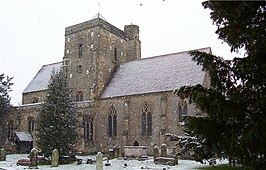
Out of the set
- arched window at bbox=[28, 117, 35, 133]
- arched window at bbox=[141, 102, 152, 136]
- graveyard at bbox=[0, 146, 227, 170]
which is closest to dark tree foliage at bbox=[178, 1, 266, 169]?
graveyard at bbox=[0, 146, 227, 170]

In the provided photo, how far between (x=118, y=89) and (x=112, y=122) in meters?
3.54

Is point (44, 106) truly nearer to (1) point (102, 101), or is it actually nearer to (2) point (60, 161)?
(2) point (60, 161)

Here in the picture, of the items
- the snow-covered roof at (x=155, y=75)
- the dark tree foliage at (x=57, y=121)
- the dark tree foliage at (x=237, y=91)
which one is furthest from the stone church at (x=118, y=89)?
the dark tree foliage at (x=237, y=91)

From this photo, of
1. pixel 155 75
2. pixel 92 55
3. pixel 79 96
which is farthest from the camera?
pixel 79 96

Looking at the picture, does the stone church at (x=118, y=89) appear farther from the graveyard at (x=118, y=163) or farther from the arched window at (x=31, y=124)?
the graveyard at (x=118, y=163)

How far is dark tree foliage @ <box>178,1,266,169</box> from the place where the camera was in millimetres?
5445

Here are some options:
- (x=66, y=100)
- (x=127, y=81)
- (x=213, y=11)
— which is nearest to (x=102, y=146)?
(x=127, y=81)

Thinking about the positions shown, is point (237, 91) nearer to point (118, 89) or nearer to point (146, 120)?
point (146, 120)

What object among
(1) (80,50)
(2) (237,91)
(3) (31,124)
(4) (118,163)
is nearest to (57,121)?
(4) (118,163)

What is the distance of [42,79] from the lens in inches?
1822

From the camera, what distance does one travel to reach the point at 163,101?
30.4 meters

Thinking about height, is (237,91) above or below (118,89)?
below

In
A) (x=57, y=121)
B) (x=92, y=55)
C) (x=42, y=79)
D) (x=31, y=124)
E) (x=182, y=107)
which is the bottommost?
(x=31, y=124)

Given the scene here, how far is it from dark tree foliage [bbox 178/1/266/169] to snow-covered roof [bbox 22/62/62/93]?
39469mm
